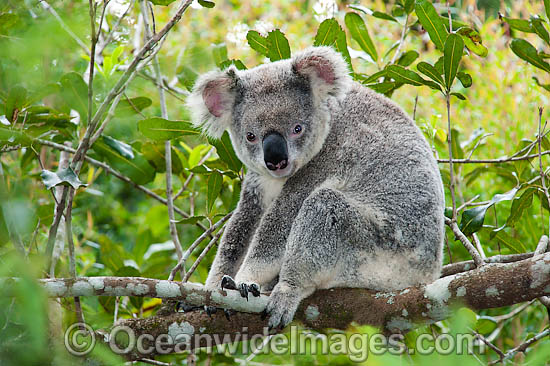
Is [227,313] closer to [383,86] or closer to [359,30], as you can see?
[383,86]

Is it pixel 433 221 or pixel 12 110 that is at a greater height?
pixel 12 110

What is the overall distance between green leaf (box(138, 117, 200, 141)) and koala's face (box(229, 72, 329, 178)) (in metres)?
0.33

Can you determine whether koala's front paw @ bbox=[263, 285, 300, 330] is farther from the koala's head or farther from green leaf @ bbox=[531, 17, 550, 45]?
green leaf @ bbox=[531, 17, 550, 45]

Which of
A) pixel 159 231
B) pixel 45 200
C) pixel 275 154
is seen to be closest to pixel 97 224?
pixel 45 200

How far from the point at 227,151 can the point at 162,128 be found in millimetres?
482

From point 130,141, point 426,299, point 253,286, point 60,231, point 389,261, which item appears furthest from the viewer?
point 130,141

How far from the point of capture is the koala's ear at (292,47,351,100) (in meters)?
3.43

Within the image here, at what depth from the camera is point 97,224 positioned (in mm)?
6375

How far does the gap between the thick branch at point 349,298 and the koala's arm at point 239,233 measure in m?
0.61

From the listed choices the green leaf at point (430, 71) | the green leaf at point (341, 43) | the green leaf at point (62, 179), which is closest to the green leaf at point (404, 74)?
the green leaf at point (430, 71)

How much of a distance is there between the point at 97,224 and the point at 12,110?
3.40 meters

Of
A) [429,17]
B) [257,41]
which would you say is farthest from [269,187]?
[429,17]

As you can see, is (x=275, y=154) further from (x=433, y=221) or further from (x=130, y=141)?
(x=130, y=141)

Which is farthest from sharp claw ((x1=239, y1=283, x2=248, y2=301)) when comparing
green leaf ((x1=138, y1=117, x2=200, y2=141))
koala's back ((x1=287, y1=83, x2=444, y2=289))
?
green leaf ((x1=138, y1=117, x2=200, y2=141))
